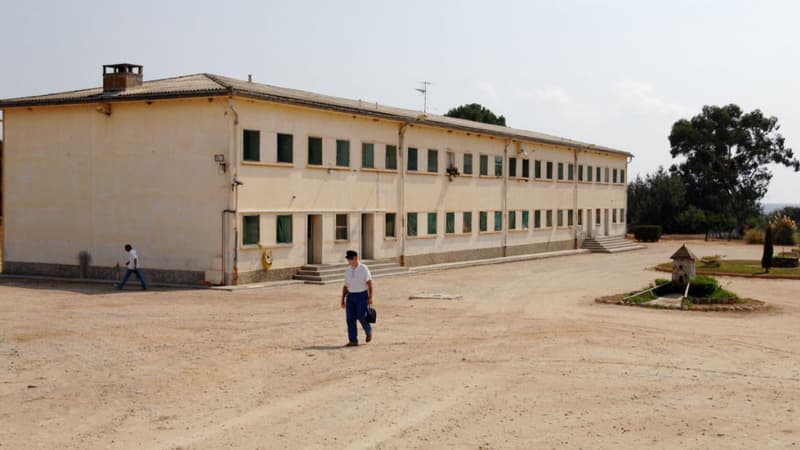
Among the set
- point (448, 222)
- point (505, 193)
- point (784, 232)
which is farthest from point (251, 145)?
point (784, 232)

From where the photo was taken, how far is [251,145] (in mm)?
28219

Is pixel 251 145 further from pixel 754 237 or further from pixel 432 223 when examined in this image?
pixel 754 237

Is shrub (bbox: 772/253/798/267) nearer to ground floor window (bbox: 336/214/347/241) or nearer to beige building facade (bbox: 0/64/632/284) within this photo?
beige building facade (bbox: 0/64/632/284)

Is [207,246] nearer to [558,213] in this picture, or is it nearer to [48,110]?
[48,110]

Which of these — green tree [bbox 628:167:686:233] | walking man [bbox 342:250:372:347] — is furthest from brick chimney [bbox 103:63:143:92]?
green tree [bbox 628:167:686:233]

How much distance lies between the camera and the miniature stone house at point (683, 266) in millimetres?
25458

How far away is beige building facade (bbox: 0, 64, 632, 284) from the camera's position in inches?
1088

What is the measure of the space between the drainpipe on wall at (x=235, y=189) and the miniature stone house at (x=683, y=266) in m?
13.1

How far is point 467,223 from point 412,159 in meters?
5.67

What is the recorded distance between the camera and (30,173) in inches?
1232

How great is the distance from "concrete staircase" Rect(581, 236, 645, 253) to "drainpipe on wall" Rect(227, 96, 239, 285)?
3124cm

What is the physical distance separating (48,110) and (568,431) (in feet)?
84.3

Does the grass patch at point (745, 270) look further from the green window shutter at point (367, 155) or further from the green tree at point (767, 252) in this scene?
the green window shutter at point (367, 155)

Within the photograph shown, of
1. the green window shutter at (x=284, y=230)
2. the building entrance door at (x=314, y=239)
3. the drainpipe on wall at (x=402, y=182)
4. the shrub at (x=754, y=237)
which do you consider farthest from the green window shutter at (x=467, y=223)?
the shrub at (x=754, y=237)
